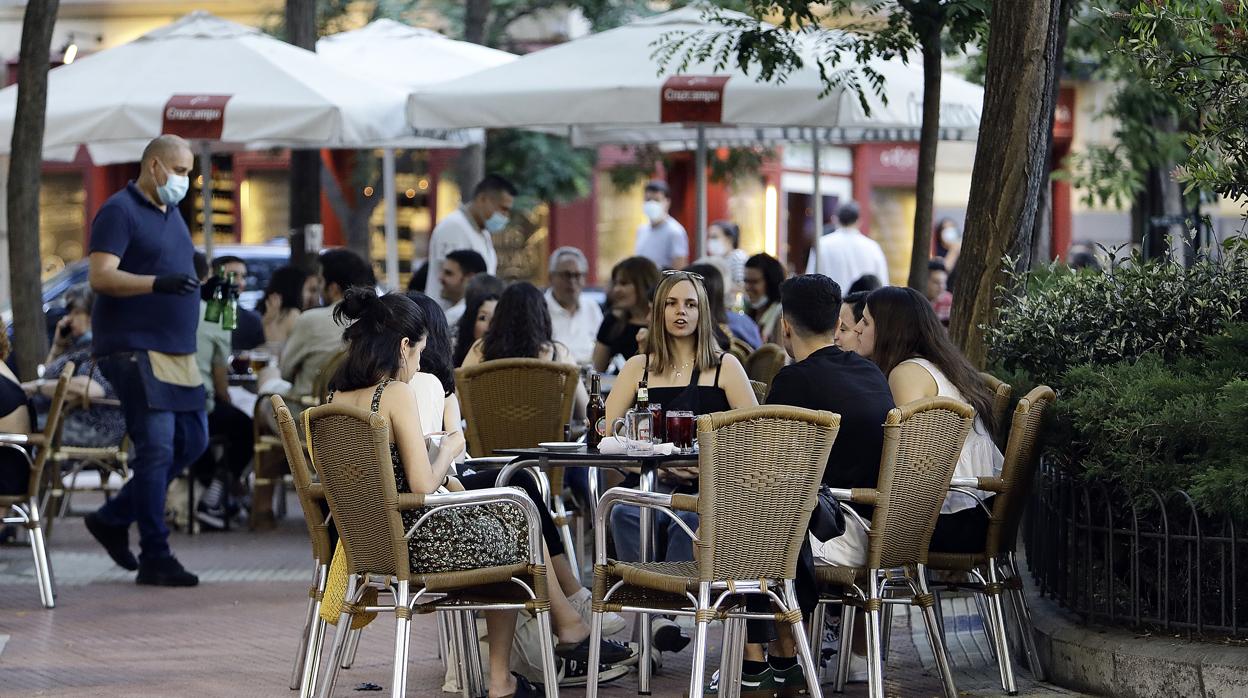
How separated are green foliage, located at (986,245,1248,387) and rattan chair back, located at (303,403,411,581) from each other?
9.31ft

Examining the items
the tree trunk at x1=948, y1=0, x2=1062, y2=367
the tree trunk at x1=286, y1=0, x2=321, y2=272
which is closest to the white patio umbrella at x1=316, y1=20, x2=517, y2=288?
the tree trunk at x1=286, y1=0, x2=321, y2=272

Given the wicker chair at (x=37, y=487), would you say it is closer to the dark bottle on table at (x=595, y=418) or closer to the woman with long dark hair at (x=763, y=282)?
the dark bottle on table at (x=595, y=418)

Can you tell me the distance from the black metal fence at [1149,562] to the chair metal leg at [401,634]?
249cm

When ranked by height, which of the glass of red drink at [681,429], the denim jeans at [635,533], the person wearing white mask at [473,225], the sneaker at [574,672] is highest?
the person wearing white mask at [473,225]

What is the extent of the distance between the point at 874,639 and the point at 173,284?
446 centimetres

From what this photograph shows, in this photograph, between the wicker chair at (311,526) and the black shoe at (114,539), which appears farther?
the black shoe at (114,539)

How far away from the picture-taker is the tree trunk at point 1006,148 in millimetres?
8625

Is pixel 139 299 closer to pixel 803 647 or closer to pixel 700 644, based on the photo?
pixel 700 644

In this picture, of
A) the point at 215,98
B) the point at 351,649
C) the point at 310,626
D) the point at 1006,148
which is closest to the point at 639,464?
the point at 310,626

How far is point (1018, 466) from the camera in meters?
6.80

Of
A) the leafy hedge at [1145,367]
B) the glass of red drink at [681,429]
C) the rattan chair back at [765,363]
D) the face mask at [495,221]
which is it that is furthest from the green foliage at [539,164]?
the glass of red drink at [681,429]

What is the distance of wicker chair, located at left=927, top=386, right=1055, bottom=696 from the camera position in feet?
22.2

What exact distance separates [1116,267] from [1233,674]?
2.19 m

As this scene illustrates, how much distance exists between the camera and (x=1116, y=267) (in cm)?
775
